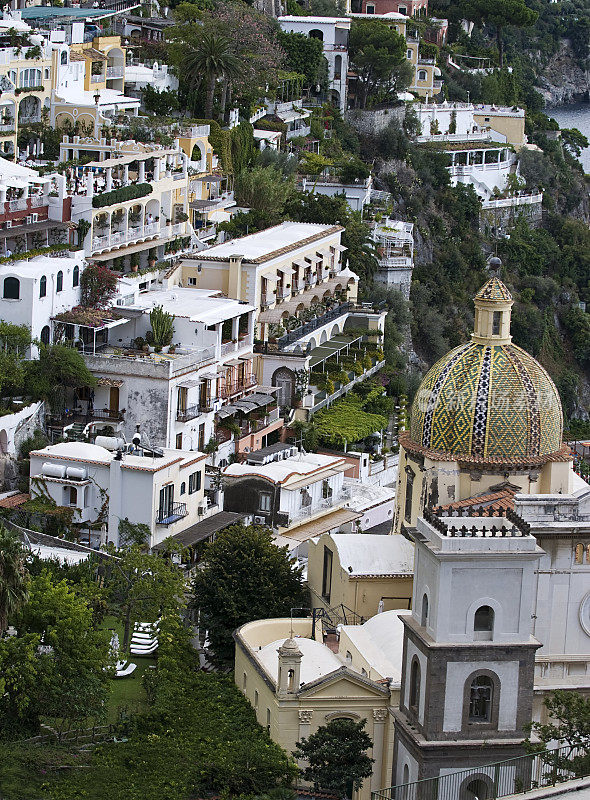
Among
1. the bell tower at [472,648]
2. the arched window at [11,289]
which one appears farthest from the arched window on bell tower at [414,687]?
the arched window at [11,289]

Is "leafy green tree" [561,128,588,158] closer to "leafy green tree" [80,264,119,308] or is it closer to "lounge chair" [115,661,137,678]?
"leafy green tree" [80,264,119,308]

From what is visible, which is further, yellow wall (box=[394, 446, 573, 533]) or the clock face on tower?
yellow wall (box=[394, 446, 573, 533])

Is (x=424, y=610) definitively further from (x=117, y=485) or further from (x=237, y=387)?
(x=237, y=387)

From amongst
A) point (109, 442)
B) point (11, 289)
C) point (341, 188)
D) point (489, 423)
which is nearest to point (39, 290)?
point (11, 289)

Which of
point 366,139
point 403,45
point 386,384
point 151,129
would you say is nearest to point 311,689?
point 386,384

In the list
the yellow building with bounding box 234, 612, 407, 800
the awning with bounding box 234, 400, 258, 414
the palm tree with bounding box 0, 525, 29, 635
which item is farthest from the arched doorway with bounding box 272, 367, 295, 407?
the palm tree with bounding box 0, 525, 29, 635
